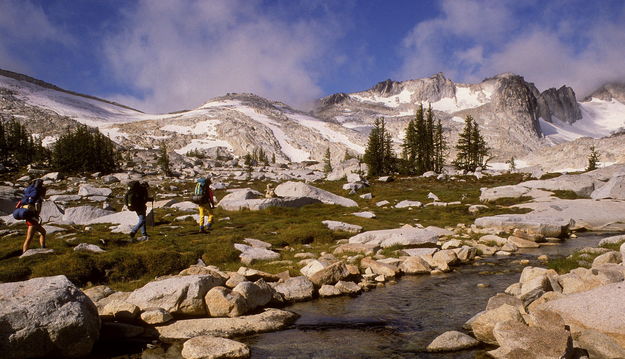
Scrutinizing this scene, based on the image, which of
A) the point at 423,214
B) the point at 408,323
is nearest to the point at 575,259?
the point at 408,323

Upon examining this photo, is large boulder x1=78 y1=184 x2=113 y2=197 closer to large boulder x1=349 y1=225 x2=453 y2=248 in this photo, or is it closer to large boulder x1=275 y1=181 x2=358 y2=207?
large boulder x1=275 y1=181 x2=358 y2=207

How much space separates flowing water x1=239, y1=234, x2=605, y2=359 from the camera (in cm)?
743

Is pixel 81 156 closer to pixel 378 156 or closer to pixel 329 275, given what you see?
pixel 378 156

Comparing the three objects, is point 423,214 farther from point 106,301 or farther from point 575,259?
point 106,301

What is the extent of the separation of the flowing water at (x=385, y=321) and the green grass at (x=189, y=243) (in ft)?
11.8

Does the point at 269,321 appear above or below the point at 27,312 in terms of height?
below

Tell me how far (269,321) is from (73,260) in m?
8.58

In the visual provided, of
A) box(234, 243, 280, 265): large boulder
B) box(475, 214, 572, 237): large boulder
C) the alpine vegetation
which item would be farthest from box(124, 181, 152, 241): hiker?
the alpine vegetation

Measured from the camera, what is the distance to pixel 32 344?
6.58 metres

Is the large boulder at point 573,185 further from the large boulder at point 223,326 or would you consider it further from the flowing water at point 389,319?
the large boulder at point 223,326

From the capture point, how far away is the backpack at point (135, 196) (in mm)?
18531

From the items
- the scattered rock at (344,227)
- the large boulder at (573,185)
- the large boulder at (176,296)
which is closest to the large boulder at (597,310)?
the large boulder at (176,296)

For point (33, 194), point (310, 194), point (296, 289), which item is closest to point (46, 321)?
point (296, 289)

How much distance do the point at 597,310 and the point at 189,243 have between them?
51.0ft
